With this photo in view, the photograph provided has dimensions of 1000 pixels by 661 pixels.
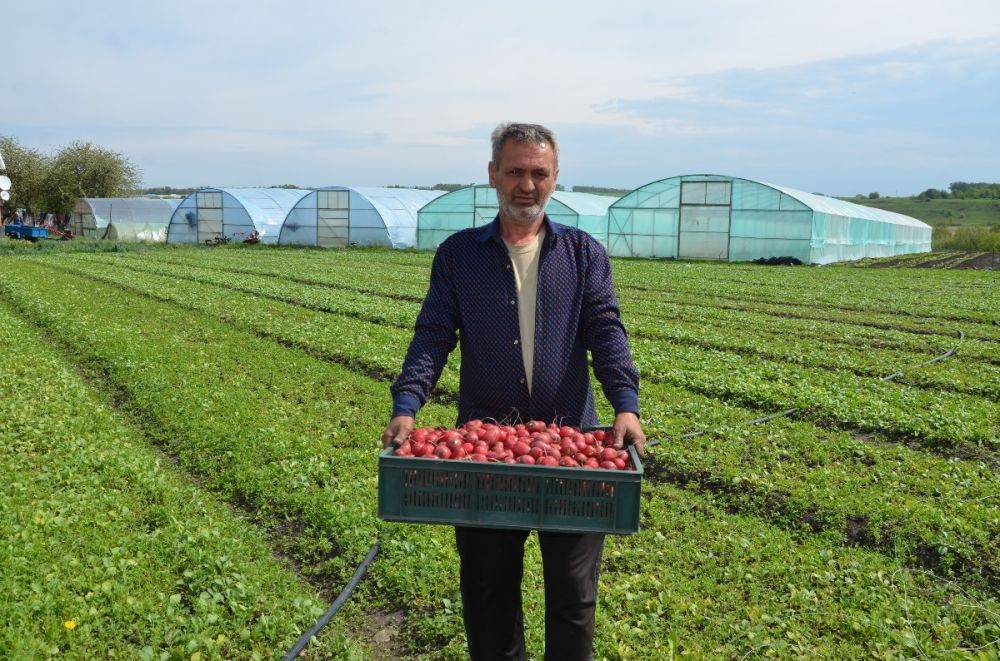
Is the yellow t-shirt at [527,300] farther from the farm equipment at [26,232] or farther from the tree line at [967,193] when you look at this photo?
the tree line at [967,193]

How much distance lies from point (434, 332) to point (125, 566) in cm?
306

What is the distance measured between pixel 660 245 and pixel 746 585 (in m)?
35.6

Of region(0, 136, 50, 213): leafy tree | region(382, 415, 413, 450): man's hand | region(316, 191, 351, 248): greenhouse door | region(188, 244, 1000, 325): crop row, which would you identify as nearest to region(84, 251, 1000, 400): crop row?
region(188, 244, 1000, 325): crop row

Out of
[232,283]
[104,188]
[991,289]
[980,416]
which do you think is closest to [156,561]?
[980,416]

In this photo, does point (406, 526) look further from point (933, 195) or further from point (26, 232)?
point (933, 195)

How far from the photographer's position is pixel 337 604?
505 cm

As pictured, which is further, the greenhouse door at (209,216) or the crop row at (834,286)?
the greenhouse door at (209,216)

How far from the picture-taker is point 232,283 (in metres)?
24.7

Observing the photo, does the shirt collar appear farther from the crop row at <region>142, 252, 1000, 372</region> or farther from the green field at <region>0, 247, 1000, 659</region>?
the crop row at <region>142, 252, 1000, 372</region>

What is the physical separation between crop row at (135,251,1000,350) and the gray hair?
12.7 metres

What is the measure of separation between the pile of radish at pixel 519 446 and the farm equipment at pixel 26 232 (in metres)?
57.5

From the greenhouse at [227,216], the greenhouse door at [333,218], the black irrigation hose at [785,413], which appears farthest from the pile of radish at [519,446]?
the greenhouse at [227,216]

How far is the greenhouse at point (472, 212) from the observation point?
42.0 m

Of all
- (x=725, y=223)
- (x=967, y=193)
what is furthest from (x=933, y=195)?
(x=725, y=223)
